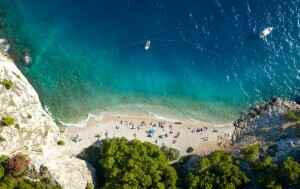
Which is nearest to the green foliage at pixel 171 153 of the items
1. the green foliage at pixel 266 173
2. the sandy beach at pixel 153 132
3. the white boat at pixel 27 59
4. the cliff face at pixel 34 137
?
the sandy beach at pixel 153 132

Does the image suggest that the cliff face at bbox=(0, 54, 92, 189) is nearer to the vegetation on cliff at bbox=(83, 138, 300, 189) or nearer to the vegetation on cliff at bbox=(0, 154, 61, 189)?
the vegetation on cliff at bbox=(0, 154, 61, 189)

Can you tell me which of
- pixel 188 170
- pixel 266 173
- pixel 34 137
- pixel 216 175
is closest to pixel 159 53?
pixel 188 170

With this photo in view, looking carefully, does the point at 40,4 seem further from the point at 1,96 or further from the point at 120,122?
the point at 120,122

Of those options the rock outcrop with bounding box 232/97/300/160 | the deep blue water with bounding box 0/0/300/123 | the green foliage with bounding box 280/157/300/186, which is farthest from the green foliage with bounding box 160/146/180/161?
the green foliage with bounding box 280/157/300/186

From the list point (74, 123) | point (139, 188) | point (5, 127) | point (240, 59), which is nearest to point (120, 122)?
point (74, 123)

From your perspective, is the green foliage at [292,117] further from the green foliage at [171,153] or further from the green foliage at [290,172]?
the green foliage at [171,153]

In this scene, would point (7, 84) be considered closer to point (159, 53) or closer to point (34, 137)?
point (34, 137)
